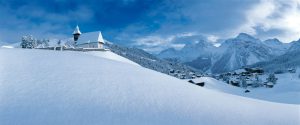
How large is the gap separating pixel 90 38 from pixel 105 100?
76.7m

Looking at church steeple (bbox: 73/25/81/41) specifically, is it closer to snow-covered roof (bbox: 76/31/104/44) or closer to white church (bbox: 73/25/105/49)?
white church (bbox: 73/25/105/49)

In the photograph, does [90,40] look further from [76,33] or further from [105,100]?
[105,100]

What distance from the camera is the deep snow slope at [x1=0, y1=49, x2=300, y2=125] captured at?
13.1 metres

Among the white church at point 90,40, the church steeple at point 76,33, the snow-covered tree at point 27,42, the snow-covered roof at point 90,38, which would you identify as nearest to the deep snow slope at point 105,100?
the white church at point 90,40

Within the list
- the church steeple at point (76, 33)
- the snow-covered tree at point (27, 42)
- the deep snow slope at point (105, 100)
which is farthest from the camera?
the church steeple at point (76, 33)

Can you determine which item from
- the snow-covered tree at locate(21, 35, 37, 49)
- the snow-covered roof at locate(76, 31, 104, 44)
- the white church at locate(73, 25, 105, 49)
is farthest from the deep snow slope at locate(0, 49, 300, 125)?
the snow-covered tree at locate(21, 35, 37, 49)

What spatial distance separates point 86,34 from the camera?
9200 centimetres

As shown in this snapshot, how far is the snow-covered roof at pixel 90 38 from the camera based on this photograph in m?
88.6

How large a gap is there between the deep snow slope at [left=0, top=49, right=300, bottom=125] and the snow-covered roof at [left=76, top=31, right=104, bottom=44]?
69.0 meters

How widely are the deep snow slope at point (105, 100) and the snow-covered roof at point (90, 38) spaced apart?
69.0m

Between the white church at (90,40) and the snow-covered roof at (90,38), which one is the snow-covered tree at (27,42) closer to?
the white church at (90,40)

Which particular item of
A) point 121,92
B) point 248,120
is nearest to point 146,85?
point 121,92

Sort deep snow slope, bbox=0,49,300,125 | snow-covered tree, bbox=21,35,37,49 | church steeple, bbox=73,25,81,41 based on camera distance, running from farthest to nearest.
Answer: church steeple, bbox=73,25,81,41 < snow-covered tree, bbox=21,35,37,49 < deep snow slope, bbox=0,49,300,125

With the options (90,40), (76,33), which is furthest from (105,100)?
(76,33)
